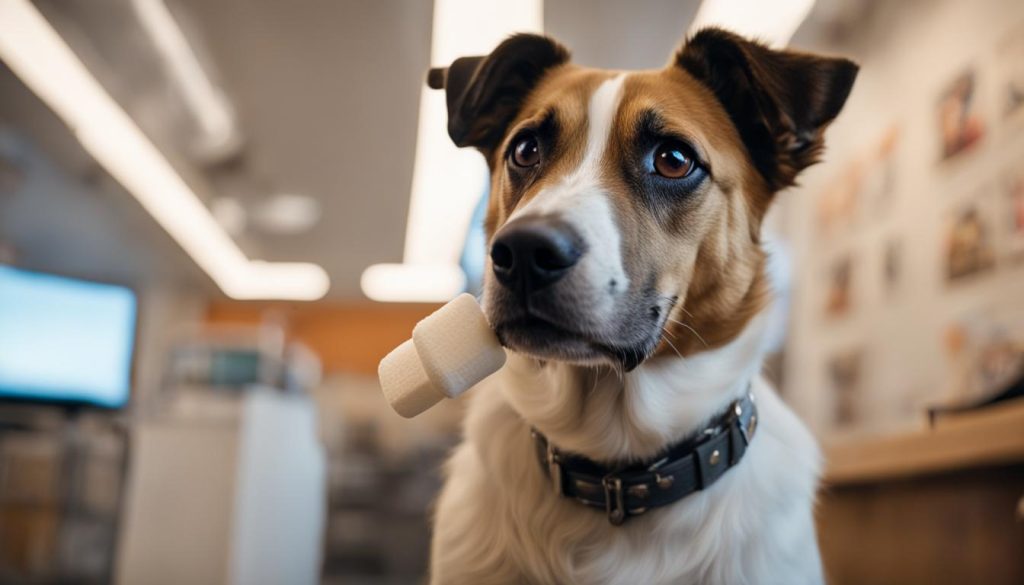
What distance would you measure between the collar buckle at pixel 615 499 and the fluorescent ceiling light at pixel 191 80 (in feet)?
12.3

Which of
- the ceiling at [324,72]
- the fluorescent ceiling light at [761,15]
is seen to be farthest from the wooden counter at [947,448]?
the fluorescent ceiling light at [761,15]

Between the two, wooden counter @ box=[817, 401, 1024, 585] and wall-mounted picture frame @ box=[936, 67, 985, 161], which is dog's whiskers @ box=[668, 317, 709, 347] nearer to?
wooden counter @ box=[817, 401, 1024, 585]

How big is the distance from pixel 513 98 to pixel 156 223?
6.56 m

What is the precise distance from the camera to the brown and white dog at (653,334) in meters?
1.10

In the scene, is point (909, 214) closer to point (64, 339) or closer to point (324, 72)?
point (324, 72)

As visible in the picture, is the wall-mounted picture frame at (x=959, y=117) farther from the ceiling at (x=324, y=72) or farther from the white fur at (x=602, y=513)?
the white fur at (x=602, y=513)

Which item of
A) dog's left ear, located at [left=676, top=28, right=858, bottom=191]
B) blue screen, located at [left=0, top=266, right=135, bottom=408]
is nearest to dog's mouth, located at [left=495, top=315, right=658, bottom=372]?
dog's left ear, located at [left=676, top=28, right=858, bottom=191]

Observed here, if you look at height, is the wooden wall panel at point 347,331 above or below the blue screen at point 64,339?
below

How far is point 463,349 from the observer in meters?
1.01

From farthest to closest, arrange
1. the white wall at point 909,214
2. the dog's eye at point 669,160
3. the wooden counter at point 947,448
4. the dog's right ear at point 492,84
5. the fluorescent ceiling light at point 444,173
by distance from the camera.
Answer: the fluorescent ceiling light at point 444,173 < the white wall at point 909,214 < the wooden counter at point 947,448 < the dog's right ear at point 492,84 < the dog's eye at point 669,160

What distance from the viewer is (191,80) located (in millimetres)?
4836

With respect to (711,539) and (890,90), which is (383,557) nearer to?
(890,90)

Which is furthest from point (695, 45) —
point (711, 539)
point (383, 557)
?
point (383, 557)

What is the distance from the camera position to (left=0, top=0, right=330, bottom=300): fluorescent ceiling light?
4.02 meters
